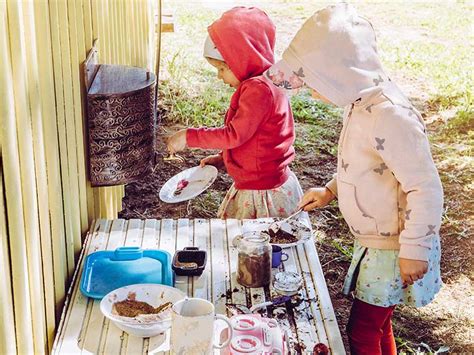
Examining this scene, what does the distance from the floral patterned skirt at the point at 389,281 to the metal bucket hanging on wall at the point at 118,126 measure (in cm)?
109

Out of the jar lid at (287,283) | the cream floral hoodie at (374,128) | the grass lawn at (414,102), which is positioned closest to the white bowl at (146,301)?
the jar lid at (287,283)

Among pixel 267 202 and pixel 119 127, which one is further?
pixel 267 202

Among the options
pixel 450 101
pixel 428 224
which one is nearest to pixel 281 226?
pixel 428 224

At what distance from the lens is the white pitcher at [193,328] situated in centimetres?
205

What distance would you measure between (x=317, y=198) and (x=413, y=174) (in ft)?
2.05

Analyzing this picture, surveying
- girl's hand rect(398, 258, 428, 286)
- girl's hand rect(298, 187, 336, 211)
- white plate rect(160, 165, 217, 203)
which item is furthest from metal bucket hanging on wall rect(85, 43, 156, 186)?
girl's hand rect(398, 258, 428, 286)

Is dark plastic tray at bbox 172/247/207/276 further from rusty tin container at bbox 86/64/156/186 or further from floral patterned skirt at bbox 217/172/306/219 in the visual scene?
floral patterned skirt at bbox 217/172/306/219

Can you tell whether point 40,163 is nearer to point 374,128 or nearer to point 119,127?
point 119,127

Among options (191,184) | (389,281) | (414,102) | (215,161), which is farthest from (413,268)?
(414,102)

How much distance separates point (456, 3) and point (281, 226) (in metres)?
9.24

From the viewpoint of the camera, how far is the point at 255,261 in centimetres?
262

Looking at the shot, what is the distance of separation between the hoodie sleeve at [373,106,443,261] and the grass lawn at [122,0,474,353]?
151cm

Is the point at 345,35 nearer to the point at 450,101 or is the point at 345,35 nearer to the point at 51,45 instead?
the point at 51,45

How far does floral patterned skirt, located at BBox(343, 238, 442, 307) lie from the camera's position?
265cm
